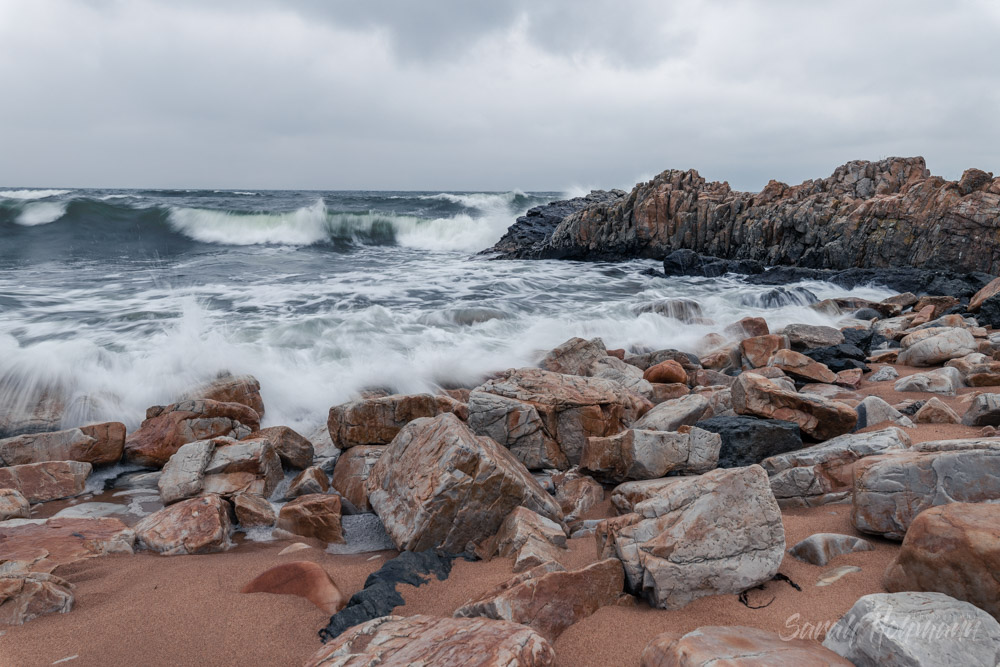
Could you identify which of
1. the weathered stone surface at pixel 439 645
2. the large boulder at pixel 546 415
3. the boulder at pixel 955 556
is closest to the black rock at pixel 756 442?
the large boulder at pixel 546 415

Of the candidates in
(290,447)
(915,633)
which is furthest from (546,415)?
(915,633)

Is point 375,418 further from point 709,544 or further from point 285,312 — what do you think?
point 285,312

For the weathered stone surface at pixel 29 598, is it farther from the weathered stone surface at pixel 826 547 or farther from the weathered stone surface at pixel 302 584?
the weathered stone surface at pixel 826 547

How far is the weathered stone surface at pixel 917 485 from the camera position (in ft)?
7.01

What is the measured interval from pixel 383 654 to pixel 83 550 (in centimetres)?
201

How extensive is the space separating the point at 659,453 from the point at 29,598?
296 centimetres

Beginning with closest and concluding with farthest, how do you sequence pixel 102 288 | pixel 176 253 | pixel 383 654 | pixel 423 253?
pixel 383 654
pixel 102 288
pixel 176 253
pixel 423 253

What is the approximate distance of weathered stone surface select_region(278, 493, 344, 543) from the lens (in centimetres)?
312

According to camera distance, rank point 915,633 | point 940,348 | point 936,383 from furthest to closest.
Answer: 1. point 940,348
2. point 936,383
3. point 915,633

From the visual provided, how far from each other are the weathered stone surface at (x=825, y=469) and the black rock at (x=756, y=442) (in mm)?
307

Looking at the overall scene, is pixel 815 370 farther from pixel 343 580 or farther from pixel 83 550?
pixel 83 550

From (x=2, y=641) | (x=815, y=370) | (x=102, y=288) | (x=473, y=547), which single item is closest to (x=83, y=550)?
(x=2, y=641)

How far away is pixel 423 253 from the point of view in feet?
78.8

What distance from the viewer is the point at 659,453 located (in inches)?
132
